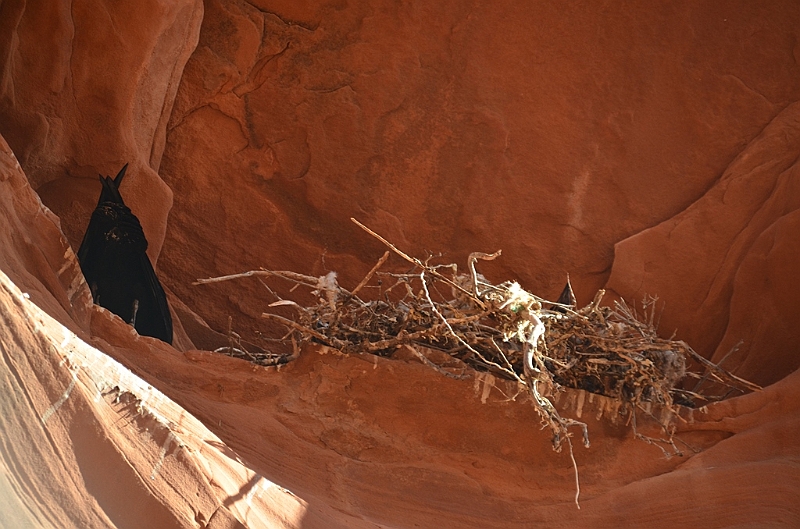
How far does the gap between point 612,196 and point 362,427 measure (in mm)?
2354

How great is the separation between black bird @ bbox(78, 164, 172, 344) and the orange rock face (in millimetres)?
167

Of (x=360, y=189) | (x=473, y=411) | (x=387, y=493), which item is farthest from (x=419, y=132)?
(x=387, y=493)

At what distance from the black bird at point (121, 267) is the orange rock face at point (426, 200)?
17cm

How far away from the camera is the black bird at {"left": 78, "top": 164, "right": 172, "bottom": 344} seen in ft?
13.7

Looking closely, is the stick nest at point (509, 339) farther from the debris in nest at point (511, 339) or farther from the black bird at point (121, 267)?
the black bird at point (121, 267)

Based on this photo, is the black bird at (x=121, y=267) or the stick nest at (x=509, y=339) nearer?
the stick nest at (x=509, y=339)

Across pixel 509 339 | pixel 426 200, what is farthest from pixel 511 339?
pixel 426 200

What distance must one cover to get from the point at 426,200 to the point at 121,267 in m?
1.92

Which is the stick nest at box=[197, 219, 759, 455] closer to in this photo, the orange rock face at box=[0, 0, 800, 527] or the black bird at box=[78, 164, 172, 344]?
the orange rock face at box=[0, 0, 800, 527]

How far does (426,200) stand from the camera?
5.41m

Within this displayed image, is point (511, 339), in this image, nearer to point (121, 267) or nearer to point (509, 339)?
point (509, 339)

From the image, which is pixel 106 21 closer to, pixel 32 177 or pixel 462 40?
pixel 32 177

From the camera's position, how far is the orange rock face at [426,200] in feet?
11.3

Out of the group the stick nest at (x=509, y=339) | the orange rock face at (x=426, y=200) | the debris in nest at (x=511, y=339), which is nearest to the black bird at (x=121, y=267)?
the orange rock face at (x=426, y=200)
